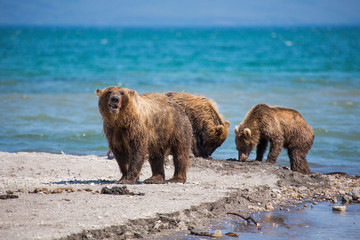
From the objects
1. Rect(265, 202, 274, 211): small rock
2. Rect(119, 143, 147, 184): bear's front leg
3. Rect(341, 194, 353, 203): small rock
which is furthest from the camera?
Rect(341, 194, 353, 203): small rock

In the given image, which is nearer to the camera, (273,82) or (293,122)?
(293,122)

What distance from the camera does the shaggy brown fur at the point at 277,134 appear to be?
11.5 m

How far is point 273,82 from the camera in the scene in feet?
108

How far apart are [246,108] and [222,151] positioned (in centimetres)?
752

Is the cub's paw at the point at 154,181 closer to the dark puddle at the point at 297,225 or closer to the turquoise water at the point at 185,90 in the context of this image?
the dark puddle at the point at 297,225

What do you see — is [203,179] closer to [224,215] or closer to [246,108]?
[224,215]

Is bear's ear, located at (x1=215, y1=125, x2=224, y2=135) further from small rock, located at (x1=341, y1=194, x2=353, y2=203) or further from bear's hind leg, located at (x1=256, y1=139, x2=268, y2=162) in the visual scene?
small rock, located at (x1=341, y1=194, x2=353, y2=203)

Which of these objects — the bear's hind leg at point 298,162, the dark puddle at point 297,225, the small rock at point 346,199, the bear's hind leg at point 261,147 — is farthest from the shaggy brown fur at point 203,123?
the dark puddle at point 297,225

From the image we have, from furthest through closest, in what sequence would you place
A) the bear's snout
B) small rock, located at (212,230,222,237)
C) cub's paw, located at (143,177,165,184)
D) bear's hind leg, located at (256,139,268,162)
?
bear's hind leg, located at (256,139,268,162), cub's paw, located at (143,177,165,184), the bear's snout, small rock, located at (212,230,222,237)

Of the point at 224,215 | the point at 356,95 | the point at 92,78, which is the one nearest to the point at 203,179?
the point at 224,215

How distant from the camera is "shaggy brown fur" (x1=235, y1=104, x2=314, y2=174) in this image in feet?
37.9

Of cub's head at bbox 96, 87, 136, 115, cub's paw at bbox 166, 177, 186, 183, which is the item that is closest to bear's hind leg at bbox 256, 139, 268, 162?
cub's paw at bbox 166, 177, 186, 183

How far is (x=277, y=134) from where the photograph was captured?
11523 mm

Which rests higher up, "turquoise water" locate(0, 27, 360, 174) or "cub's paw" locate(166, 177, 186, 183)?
"cub's paw" locate(166, 177, 186, 183)
